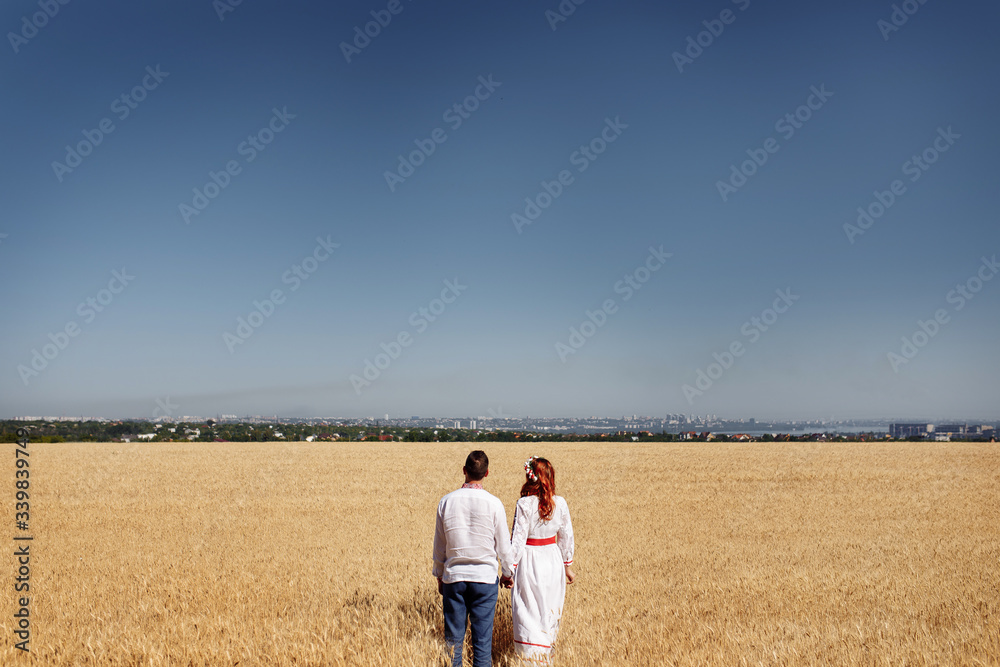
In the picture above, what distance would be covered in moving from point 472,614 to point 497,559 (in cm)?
47

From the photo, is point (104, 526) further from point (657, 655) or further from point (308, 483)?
point (657, 655)

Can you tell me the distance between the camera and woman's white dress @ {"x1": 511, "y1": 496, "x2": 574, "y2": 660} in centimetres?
523

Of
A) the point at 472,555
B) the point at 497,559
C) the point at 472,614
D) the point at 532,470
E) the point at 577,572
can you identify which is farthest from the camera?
the point at 577,572

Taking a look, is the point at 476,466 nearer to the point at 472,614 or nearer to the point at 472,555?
the point at 472,555

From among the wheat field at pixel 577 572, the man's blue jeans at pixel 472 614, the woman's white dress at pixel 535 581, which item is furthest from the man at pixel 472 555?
the wheat field at pixel 577 572

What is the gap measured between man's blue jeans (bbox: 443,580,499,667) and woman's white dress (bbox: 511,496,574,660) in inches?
17.8

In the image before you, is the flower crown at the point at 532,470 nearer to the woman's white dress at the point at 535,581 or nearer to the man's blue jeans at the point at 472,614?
the woman's white dress at the point at 535,581

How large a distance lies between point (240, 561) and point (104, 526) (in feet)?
22.3

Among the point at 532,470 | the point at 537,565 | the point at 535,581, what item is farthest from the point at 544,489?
the point at 535,581

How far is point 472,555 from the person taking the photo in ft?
15.3

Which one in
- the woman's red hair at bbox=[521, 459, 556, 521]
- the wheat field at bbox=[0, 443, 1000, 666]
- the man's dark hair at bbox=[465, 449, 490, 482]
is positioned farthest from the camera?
the wheat field at bbox=[0, 443, 1000, 666]

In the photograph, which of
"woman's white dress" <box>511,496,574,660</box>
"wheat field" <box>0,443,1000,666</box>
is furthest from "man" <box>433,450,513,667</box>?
"wheat field" <box>0,443,1000,666</box>

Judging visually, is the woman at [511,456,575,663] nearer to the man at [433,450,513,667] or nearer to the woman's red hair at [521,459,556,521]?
the woman's red hair at [521,459,556,521]

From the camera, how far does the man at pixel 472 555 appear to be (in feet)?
15.4
